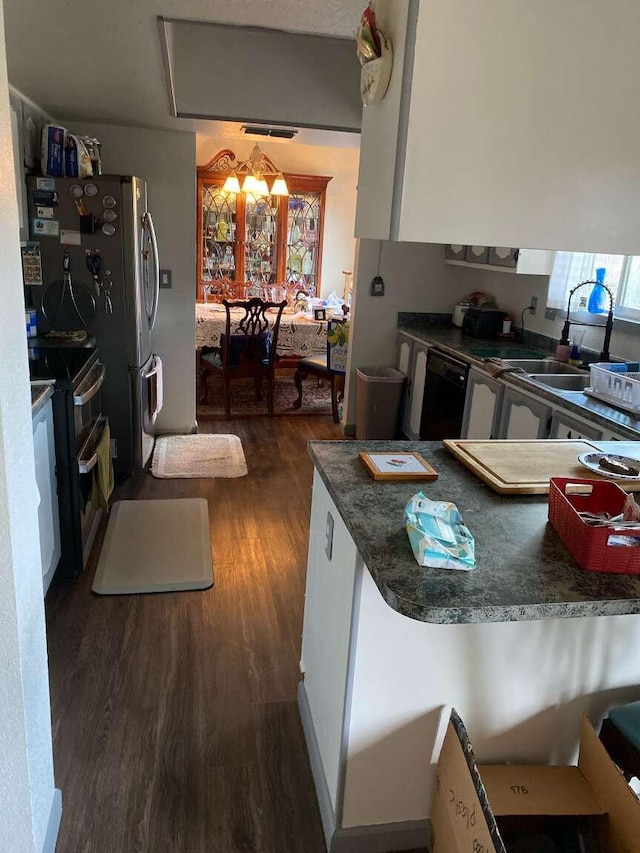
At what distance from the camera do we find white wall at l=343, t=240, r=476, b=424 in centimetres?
474

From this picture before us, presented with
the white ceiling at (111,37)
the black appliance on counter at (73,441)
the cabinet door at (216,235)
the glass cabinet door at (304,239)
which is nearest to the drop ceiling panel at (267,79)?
the white ceiling at (111,37)

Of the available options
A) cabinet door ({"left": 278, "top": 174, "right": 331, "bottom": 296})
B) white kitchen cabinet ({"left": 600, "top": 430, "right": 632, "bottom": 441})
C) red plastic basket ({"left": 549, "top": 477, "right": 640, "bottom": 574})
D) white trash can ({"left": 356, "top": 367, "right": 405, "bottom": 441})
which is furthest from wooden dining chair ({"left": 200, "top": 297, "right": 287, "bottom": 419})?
red plastic basket ({"left": 549, "top": 477, "right": 640, "bottom": 574})

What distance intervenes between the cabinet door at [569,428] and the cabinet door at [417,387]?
1.53 meters

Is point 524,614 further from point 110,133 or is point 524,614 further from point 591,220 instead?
point 110,133

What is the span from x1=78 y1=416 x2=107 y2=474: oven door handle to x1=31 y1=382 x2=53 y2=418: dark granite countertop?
35 cm

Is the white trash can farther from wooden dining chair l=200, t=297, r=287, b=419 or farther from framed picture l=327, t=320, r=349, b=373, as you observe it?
wooden dining chair l=200, t=297, r=287, b=419

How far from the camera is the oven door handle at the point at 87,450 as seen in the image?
106 inches

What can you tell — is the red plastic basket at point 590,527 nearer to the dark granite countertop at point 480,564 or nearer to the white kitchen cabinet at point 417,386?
the dark granite countertop at point 480,564

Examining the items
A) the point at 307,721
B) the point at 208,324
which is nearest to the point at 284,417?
the point at 208,324

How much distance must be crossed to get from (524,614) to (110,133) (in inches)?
163

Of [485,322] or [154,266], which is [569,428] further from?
[154,266]

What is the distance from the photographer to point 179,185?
430cm

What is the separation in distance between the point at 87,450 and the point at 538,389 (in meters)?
2.10

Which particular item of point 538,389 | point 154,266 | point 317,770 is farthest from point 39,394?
point 538,389
